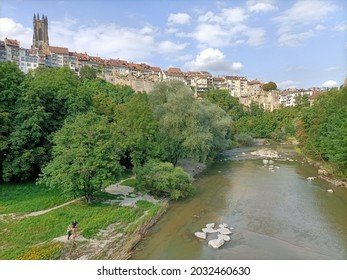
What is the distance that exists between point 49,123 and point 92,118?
467 centimetres

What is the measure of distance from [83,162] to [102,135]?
86.4 inches

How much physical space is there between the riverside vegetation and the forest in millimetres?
68

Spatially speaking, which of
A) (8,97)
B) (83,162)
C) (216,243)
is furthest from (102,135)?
(216,243)

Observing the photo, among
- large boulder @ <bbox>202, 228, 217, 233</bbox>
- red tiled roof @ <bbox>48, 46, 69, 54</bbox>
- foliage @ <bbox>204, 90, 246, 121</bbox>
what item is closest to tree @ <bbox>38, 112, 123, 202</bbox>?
large boulder @ <bbox>202, 228, 217, 233</bbox>

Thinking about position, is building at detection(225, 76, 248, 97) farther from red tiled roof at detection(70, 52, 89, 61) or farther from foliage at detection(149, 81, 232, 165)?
foliage at detection(149, 81, 232, 165)

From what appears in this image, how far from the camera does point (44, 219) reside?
1430 cm

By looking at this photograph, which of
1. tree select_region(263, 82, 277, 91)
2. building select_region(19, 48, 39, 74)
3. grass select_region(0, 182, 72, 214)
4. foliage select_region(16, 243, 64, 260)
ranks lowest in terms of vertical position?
foliage select_region(16, 243, 64, 260)

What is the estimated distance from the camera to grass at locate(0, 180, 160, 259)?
11.6 m

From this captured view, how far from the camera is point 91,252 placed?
39.6 feet

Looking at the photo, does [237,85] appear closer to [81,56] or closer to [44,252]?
[81,56]

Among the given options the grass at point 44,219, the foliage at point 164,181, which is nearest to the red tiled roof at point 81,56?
the grass at point 44,219

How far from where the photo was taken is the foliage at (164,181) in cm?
1947

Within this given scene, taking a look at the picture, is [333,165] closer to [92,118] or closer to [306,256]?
[306,256]

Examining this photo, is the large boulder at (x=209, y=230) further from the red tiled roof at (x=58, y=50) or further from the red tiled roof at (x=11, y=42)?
the red tiled roof at (x=58, y=50)
